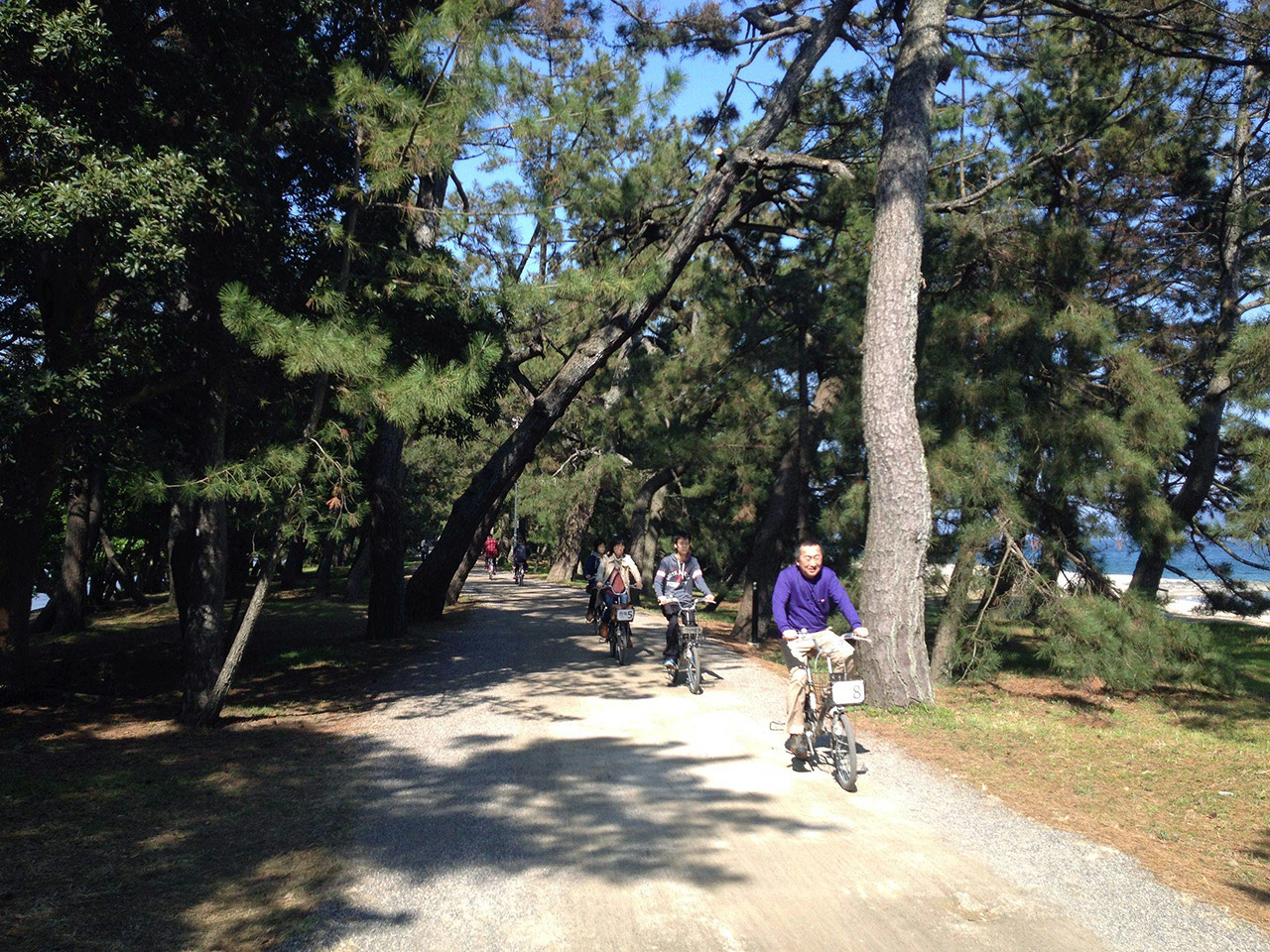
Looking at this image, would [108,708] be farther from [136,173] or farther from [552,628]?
[552,628]

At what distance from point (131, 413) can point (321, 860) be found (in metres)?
5.80

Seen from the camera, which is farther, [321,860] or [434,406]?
[434,406]

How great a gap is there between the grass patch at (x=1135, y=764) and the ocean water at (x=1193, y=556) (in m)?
1.74

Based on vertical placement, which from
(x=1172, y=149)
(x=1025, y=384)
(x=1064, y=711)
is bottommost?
(x=1064, y=711)

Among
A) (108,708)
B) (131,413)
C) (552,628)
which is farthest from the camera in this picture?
(552,628)

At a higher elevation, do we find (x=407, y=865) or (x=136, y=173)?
(x=136, y=173)

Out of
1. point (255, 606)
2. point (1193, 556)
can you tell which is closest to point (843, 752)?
point (255, 606)

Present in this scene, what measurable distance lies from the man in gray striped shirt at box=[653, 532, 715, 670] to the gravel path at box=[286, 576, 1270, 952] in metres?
2.24

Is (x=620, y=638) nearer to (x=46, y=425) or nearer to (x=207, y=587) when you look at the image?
(x=207, y=587)

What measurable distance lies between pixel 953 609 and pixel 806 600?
6.03 metres

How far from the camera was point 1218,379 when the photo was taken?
42.8ft

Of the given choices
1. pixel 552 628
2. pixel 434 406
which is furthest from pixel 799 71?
pixel 552 628

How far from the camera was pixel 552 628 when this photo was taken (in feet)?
57.7

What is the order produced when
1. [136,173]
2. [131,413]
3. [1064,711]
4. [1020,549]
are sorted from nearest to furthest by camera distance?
[136,173]
[131,413]
[1064,711]
[1020,549]
